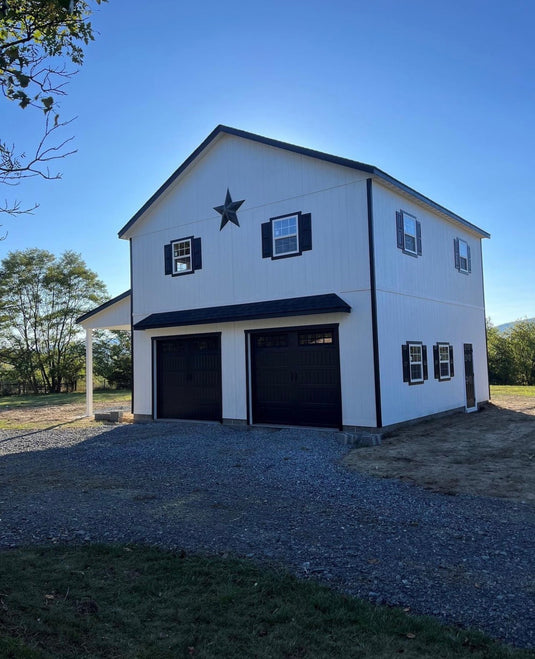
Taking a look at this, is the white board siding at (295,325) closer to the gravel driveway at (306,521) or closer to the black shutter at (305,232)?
the black shutter at (305,232)

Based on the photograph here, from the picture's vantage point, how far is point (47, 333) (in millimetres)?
34281

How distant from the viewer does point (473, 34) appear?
36.7ft

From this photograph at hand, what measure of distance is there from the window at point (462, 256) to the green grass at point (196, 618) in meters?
14.8

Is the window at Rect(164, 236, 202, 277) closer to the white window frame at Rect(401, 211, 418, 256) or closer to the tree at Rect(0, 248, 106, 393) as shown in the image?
the white window frame at Rect(401, 211, 418, 256)

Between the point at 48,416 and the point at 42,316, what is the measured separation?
1808 cm

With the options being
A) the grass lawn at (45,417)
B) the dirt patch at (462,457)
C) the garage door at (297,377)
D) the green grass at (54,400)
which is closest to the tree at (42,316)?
the green grass at (54,400)

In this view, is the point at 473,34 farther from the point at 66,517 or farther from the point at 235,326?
the point at 66,517

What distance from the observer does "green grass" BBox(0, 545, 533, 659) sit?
309 centimetres

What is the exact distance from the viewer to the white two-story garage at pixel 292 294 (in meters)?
11.9

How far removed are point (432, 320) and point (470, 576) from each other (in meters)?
11.3

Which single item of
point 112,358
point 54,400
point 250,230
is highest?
point 250,230

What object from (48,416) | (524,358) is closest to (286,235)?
(48,416)

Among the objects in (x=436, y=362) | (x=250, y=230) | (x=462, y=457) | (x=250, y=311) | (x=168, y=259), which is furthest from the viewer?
(x=168, y=259)

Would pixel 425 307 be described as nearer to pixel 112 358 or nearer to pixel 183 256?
pixel 183 256
